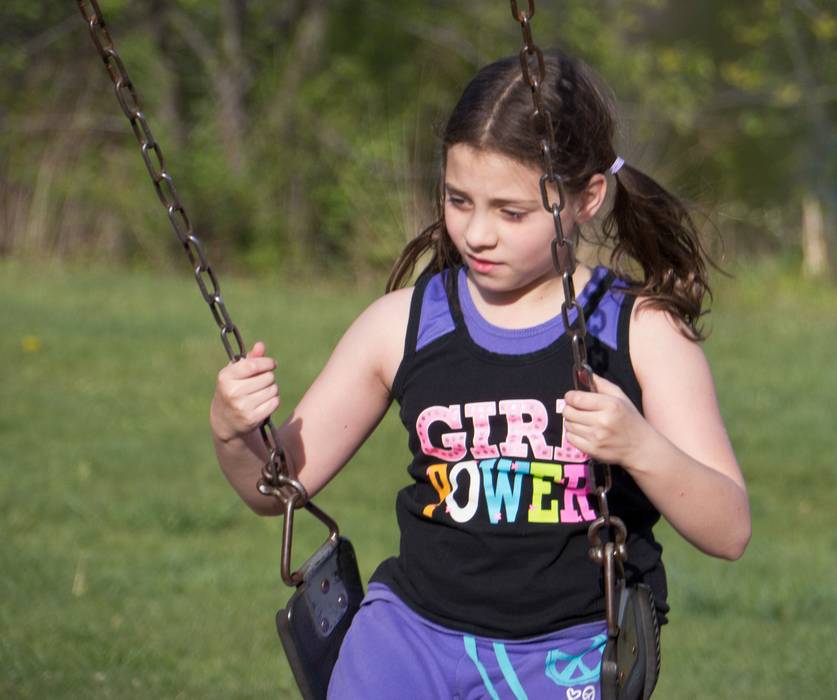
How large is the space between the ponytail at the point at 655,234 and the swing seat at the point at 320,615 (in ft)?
2.65

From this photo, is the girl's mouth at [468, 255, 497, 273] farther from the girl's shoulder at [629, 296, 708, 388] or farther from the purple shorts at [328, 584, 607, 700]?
the purple shorts at [328, 584, 607, 700]

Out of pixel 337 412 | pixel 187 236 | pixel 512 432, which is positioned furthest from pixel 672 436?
pixel 187 236

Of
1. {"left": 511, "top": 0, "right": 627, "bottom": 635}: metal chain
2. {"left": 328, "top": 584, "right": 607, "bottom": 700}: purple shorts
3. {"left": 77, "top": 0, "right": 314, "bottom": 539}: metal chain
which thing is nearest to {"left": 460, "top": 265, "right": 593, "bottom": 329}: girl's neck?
{"left": 511, "top": 0, "right": 627, "bottom": 635}: metal chain

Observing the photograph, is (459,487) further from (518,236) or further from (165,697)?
(165,697)

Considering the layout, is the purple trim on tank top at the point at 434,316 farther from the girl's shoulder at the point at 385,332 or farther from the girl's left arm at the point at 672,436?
the girl's left arm at the point at 672,436

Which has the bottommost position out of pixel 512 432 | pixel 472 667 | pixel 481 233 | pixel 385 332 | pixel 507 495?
pixel 472 667

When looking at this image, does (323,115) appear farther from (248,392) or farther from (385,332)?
(248,392)

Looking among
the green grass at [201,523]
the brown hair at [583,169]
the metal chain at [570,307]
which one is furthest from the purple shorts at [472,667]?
the green grass at [201,523]

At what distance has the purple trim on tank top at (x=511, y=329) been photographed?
285 cm

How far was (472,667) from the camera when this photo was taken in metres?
2.74

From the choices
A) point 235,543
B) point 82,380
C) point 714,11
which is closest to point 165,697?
point 235,543

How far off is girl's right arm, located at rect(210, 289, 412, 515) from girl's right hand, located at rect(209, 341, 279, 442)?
0.39 feet

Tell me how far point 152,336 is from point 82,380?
133 centimetres

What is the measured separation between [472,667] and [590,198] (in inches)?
36.9
